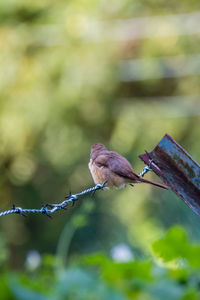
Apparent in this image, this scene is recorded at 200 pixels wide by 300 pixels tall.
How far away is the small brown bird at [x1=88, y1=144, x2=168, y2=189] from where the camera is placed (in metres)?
3.79

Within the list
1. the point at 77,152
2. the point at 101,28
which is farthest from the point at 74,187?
the point at 101,28

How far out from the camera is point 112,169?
390cm

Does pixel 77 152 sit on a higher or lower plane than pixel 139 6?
lower

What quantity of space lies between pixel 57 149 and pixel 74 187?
0.82 meters

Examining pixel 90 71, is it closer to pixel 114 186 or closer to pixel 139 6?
pixel 139 6

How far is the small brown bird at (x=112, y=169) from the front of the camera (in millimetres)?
3789

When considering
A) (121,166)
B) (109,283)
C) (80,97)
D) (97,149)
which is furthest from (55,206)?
(80,97)

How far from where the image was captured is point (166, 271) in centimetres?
208

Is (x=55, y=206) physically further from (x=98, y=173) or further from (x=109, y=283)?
(x=109, y=283)

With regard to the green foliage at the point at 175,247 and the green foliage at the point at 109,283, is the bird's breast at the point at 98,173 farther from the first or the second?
the green foliage at the point at 109,283

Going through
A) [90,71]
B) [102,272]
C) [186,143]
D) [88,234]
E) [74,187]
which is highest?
[90,71]

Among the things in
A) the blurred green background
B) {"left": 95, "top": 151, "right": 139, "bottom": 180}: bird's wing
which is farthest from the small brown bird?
the blurred green background

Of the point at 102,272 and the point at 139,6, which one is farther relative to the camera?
the point at 139,6

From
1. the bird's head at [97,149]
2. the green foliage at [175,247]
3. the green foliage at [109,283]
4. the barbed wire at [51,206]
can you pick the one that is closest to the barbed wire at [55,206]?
the barbed wire at [51,206]
